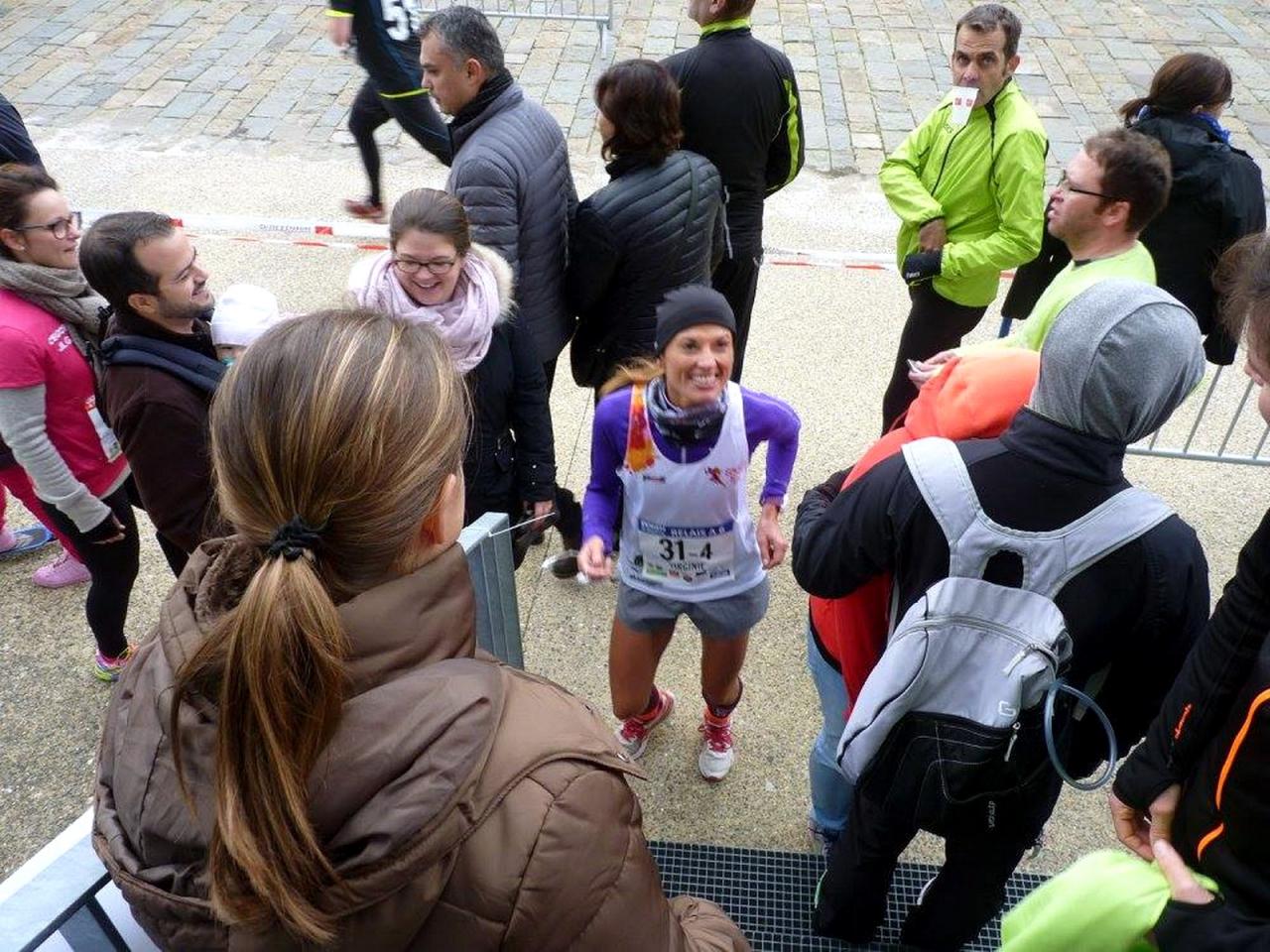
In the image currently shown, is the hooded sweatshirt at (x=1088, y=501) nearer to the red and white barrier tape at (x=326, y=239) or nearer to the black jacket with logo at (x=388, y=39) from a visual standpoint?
the red and white barrier tape at (x=326, y=239)

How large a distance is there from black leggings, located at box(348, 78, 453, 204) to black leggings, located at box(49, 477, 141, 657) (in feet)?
10.8

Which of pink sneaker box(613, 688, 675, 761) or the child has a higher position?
the child

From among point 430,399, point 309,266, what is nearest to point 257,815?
point 430,399

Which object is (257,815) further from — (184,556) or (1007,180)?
(1007,180)

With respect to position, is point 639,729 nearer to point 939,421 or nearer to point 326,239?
point 939,421

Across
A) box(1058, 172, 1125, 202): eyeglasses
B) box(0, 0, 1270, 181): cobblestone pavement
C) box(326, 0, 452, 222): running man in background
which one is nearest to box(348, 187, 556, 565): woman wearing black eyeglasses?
box(1058, 172, 1125, 202): eyeglasses

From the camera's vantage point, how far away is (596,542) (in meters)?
2.50

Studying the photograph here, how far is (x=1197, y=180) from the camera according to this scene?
3420mm

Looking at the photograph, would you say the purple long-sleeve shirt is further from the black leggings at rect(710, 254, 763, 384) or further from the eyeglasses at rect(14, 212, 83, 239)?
the eyeglasses at rect(14, 212, 83, 239)

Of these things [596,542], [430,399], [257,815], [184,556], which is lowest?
[184,556]

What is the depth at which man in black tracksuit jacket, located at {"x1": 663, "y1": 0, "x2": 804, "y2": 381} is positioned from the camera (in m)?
3.65

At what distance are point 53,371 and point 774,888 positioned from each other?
2.45 metres

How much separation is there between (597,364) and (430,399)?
2.36 m

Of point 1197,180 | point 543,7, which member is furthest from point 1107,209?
point 543,7
